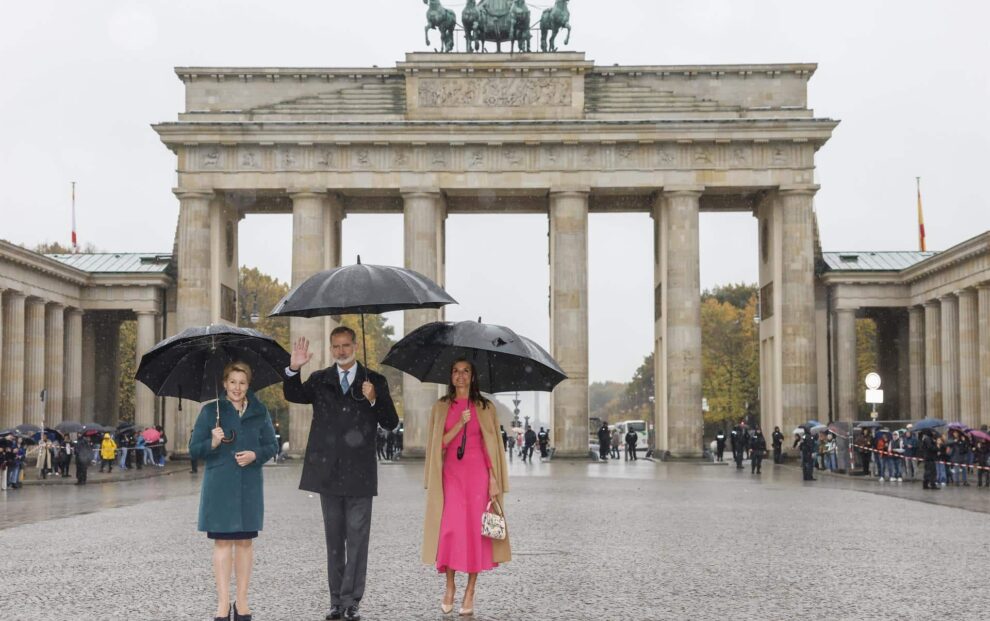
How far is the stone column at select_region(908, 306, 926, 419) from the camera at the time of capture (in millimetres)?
65438

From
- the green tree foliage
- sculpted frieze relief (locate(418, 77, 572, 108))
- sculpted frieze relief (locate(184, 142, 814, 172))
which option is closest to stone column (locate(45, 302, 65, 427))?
sculpted frieze relief (locate(184, 142, 814, 172))

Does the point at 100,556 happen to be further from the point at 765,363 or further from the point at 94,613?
the point at 765,363

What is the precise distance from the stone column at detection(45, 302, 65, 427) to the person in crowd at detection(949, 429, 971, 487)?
4149 cm

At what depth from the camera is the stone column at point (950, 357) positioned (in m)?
59.1

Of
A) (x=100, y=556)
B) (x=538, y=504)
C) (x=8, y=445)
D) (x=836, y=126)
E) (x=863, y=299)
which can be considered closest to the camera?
(x=100, y=556)

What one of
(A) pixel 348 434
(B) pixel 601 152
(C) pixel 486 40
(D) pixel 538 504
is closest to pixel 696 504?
(D) pixel 538 504

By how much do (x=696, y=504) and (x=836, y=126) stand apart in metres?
36.1

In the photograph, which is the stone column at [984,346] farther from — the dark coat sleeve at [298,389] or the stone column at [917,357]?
the dark coat sleeve at [298,389]

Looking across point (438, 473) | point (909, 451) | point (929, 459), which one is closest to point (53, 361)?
point (909, 451)

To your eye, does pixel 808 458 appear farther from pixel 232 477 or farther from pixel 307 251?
pixel 232 477

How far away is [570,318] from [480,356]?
4712 cm

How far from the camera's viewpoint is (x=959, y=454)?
38.5m

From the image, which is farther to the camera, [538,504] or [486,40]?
[486,40]

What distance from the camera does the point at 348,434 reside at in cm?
1143
